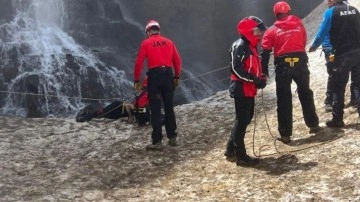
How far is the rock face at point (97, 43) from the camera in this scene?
68.8ft

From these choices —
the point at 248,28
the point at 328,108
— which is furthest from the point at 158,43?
the point at 328,108

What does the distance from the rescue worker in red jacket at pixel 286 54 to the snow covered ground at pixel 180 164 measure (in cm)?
61

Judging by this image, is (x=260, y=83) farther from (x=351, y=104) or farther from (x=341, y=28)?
(x=351, y=104)

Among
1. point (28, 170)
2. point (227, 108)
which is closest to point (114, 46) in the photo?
point (227, 108)

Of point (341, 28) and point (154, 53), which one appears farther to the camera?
Answer: point (154, 53)

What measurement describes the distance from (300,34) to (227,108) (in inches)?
140

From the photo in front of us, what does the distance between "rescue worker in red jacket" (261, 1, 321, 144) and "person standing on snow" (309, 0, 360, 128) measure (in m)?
0.34

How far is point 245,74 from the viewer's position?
5820mm

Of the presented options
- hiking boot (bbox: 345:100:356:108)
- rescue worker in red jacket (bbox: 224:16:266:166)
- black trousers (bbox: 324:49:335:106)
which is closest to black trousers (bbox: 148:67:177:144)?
rescue worker in red jacket (bbox: 224:16:266:166)

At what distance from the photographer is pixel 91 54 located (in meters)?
24.9

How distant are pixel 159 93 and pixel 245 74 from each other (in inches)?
74.3

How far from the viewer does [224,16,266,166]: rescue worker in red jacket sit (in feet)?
19.1

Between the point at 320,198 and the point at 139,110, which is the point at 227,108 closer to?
the point at 139,110

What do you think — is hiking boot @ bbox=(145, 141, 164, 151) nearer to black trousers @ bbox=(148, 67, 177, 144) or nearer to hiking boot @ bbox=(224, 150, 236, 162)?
black trousers @ bbox=(148, 67, 177, 144)
